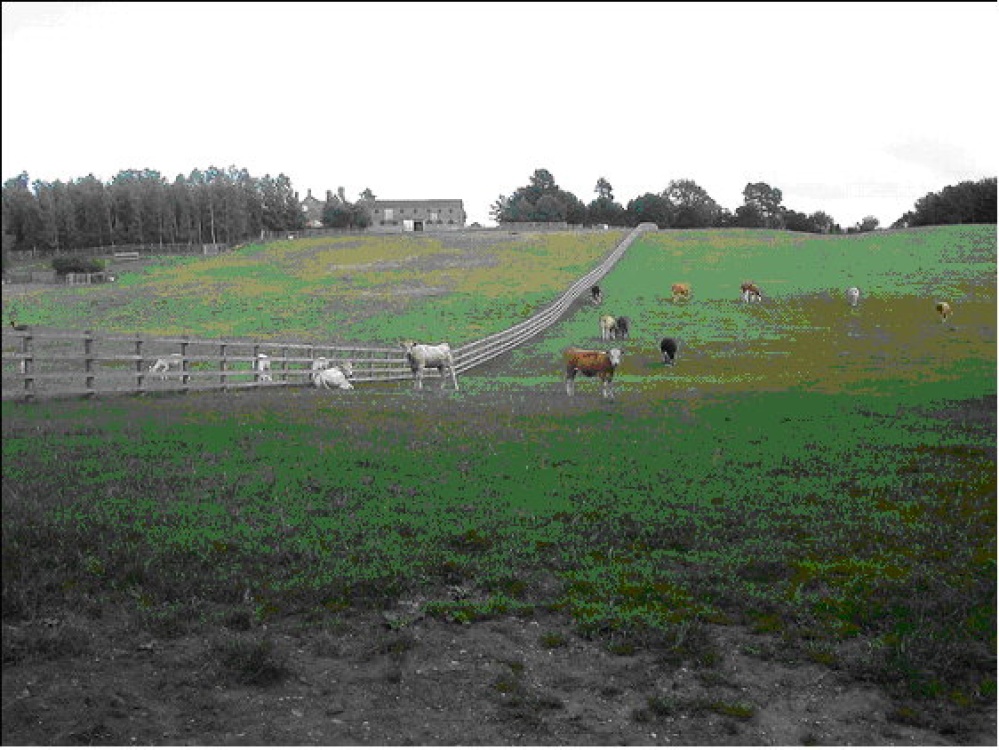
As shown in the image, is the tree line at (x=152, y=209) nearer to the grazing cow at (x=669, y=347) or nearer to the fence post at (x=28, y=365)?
the fence post at (x=28, y=365)

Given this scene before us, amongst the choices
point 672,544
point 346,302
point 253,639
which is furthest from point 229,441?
point 346,302

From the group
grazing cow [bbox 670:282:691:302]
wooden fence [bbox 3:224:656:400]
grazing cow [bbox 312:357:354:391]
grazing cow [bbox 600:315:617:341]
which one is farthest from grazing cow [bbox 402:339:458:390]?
grazing cow [bbox 670:282:691:302]

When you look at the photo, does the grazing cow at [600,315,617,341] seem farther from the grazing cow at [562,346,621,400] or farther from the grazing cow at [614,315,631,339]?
the grazing cow at [562,346,621,400]

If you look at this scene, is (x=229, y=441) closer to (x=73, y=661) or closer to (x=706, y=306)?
(x=73, y=661)

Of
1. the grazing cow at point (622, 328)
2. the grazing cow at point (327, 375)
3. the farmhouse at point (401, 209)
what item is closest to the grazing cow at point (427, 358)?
the farmhouse at point (401, 209)

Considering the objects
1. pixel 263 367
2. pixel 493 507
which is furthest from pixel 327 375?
pixel 263 367

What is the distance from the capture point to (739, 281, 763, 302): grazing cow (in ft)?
74.9

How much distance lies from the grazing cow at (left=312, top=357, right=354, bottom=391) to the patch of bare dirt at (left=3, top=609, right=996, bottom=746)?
287 centimetres

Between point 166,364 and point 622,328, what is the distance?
63.1 ft

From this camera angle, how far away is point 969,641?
15.6ft

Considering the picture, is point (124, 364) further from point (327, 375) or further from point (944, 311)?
point (944, 311)

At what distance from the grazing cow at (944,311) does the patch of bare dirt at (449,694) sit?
41.2 feet

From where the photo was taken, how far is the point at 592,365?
50.9ft

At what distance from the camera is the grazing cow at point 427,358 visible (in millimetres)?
14723
